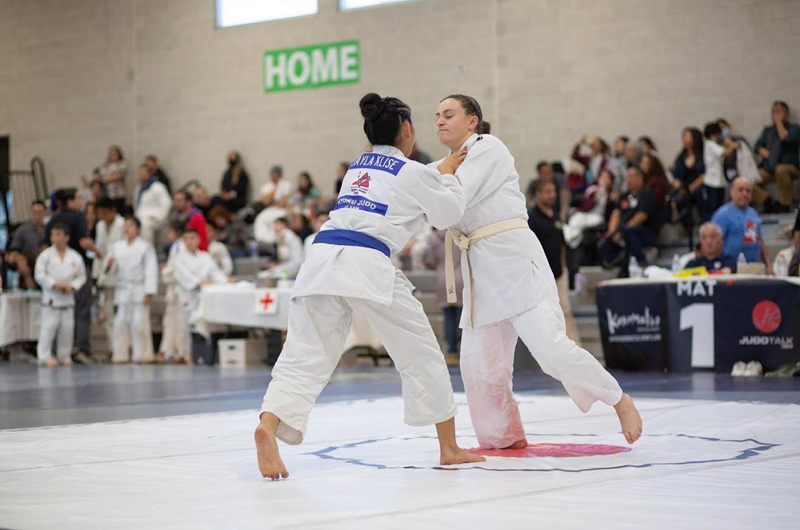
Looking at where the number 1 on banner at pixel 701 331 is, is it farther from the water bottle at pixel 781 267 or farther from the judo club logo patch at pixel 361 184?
the judo club logo patch at pixel 361 184

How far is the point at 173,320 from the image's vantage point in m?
13.1

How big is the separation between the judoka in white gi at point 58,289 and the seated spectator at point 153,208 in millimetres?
4449

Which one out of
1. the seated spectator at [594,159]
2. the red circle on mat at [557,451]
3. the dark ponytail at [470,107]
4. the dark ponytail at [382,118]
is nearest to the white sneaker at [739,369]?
A: the red circle on mat at [557,451]

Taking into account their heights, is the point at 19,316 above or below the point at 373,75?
below

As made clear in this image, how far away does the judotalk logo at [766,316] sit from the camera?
8.83m

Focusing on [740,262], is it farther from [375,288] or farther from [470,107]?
[375,288]

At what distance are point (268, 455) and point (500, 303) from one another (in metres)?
1.14

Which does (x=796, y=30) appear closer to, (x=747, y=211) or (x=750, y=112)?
(x=750, y=112)

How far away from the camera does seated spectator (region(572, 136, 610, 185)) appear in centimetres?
1416

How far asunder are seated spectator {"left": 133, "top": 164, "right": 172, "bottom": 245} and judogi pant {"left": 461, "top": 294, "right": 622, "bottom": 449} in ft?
43.4

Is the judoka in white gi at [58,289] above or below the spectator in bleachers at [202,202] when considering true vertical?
below

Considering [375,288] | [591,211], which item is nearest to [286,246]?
[591,211]

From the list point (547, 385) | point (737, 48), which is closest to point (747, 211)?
point (547, 385)

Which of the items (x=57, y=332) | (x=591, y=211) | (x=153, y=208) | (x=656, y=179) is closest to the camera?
(x=57, y=332)
